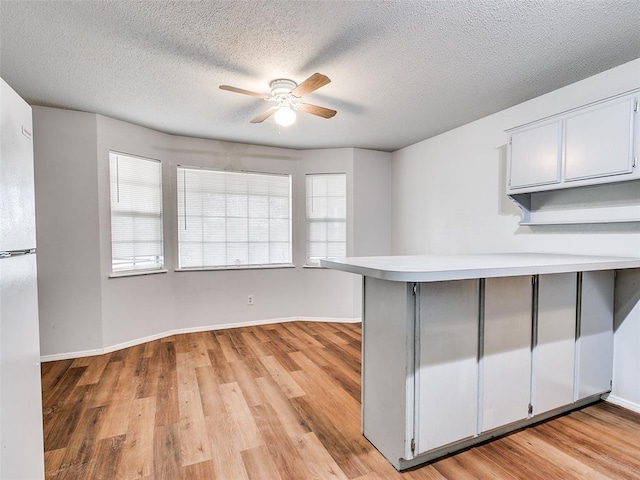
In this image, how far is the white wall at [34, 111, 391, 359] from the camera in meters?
3.19

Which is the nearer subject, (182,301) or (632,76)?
(632,76)

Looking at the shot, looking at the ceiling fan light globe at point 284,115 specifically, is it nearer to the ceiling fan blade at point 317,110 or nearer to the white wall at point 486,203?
the ceiling fan blade at point 317,110

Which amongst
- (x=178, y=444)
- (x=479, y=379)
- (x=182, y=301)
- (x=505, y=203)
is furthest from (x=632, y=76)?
(x=182, y=301)

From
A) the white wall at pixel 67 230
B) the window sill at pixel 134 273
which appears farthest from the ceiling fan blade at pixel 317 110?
the window sill at pixel 134 273

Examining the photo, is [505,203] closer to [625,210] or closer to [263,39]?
[625,210]

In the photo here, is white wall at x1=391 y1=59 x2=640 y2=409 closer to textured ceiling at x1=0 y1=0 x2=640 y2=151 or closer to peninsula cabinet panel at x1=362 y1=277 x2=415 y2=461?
textured ceiling at x1=0 y1=0 x2=640 y2=151

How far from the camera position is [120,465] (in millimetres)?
1749

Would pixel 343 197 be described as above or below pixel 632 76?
below

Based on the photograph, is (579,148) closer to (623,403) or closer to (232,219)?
(623,403)

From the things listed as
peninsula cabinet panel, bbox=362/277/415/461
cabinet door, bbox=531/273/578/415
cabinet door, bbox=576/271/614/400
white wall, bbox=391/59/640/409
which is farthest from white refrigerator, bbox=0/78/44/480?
white wall, bbox=391/59/640/409

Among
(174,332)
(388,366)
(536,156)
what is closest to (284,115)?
(388,366)

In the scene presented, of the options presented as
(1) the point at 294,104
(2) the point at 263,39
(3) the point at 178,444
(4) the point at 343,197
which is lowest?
(3) the point at 178,444

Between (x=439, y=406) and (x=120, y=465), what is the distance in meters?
1.77

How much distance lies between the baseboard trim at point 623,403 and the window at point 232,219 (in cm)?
361
